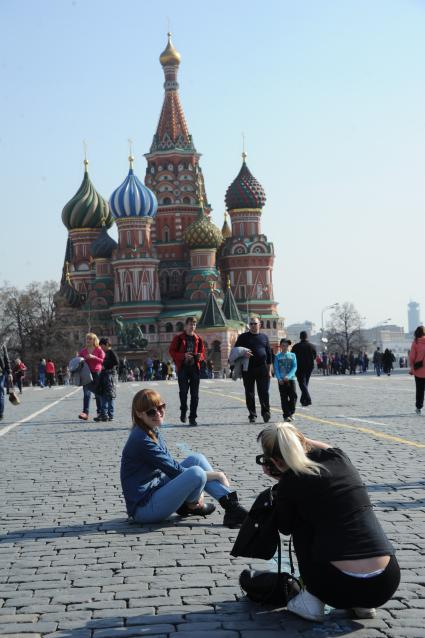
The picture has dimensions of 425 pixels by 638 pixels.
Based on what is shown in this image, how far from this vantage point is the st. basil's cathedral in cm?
9562

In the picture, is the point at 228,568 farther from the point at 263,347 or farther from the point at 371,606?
the point at 263,347

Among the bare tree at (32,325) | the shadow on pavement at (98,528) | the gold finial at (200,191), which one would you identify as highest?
the gold finial at (200,191)

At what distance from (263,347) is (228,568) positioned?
34.9 ft

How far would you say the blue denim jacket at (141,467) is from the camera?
7.06 m

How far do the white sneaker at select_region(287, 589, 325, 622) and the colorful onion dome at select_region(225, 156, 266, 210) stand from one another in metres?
102

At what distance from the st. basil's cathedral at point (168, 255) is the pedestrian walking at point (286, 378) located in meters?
70.6

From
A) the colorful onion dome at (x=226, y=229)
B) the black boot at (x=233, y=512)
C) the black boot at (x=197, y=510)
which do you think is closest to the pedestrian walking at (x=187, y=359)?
the black boot at (x=197, y=510)

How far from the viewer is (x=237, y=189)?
351 ft

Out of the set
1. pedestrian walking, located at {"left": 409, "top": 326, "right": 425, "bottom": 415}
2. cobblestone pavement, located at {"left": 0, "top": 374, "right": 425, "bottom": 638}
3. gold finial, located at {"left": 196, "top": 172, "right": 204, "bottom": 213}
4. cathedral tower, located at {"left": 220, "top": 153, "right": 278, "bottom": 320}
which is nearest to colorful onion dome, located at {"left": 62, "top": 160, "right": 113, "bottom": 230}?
gold finial, located at {"left": 196, "top": 172, "right": 204, "bottom": 213}

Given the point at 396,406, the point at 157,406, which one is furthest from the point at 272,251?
the point at 157,406

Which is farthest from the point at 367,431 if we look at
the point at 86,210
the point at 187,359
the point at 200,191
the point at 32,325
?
the point at 86,210

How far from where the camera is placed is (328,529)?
15.2 ft

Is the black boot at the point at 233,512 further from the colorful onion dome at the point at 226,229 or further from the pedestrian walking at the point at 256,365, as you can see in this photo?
the colorful onion dome at the point at 226,229

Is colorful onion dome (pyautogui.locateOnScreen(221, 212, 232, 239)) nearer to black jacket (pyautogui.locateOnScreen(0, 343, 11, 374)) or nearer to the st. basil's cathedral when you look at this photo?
the st. basil's cathedral
